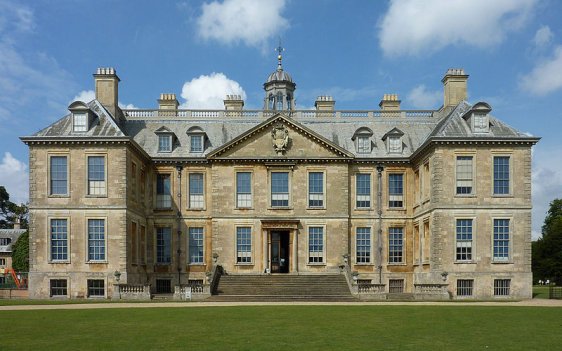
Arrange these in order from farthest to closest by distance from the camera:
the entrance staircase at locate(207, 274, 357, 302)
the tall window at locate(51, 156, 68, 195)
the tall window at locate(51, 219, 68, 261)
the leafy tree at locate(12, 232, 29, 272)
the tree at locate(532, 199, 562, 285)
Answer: the leafy tree at locate(12, 232, 29, 272) < the tree at locate(532, 199, 562, 285) < the tall window at locate(51, 156, 68, 195) < the tall window at locate(51, 219, 68, 261) < the entrance staircase at locate(207, 274, 357, 302)

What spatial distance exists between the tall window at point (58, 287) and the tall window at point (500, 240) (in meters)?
22.2

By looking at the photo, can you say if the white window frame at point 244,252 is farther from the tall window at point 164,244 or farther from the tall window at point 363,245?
the tall window at point 363,245

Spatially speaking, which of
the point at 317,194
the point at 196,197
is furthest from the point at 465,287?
the point at 196,197

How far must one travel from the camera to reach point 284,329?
54.0 ft

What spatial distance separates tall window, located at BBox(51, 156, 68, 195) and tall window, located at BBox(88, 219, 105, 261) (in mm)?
2193

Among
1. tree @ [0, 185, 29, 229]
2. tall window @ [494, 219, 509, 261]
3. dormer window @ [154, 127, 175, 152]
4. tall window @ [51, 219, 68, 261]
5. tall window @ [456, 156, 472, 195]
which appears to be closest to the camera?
tall window @ [51, 219, 68, 261]

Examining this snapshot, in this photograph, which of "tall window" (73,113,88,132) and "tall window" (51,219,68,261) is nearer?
"tall window" (51,219,68,261)

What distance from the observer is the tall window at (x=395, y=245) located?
38.3m

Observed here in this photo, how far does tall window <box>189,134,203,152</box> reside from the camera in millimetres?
39031

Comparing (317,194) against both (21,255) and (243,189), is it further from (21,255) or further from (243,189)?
(21,255)

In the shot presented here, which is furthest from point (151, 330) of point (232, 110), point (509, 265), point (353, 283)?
point (232, 110)

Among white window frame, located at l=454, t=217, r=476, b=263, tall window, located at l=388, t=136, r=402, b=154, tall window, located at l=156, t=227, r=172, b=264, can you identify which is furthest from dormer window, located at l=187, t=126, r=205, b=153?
white window frame, located at l=454, t=217, r=476, b=263

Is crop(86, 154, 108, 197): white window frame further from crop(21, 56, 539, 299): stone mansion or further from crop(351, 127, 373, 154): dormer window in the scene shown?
crop(351, 127, 373, 154): dormer window

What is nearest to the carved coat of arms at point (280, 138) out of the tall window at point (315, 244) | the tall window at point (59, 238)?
the tall window at point (315, 244)
